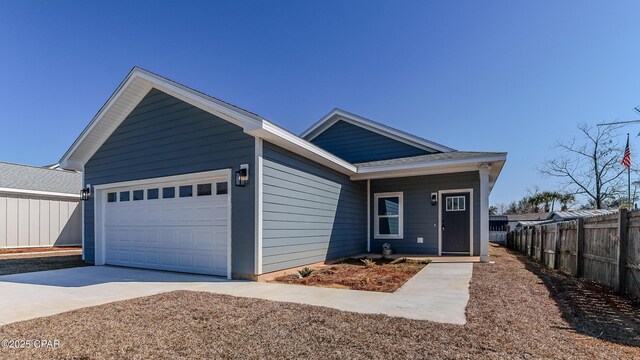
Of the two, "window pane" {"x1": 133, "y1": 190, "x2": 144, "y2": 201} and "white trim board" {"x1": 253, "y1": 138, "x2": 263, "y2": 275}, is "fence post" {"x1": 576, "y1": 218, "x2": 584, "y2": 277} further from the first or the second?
"window pane" {"x1": 133, "y1": 190, "x2": 144, "y2": 201}

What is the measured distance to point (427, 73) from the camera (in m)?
11.7

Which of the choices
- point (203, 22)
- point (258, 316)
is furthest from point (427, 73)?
point (258, 316)

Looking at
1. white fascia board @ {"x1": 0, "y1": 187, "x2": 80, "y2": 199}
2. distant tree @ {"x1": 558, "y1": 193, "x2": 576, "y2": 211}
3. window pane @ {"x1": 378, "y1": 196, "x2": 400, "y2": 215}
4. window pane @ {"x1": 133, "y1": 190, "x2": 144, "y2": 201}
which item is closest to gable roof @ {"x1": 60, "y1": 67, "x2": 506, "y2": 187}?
window pane @ {"x1": 378, "y1": 196, "x2": 400, "y2": 215}

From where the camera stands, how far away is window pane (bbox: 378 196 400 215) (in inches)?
409

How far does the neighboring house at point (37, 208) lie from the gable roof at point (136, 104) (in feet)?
22.6

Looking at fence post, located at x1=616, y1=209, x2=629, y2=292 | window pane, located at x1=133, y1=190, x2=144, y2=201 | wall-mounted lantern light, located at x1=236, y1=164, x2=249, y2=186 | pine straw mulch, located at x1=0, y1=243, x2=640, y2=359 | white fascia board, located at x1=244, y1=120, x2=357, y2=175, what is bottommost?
pine straw mulch, located at x1=0, y1=243, x2=640, y2=359

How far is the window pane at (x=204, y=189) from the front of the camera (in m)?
6.90

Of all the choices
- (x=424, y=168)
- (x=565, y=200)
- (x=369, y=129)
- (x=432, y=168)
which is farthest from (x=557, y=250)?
(x=565, y=200)

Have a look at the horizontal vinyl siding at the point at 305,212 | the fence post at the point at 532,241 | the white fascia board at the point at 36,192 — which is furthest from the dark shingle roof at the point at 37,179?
the fence post at the point at 532,241

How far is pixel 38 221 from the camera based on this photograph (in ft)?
45.5

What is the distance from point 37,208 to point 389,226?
47.3ft

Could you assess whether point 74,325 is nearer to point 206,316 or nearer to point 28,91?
point 206,316

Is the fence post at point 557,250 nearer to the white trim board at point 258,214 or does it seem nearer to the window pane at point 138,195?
the white trim board at point 258,214

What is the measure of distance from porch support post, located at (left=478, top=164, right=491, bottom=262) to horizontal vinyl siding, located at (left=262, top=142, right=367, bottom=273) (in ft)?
11.3
